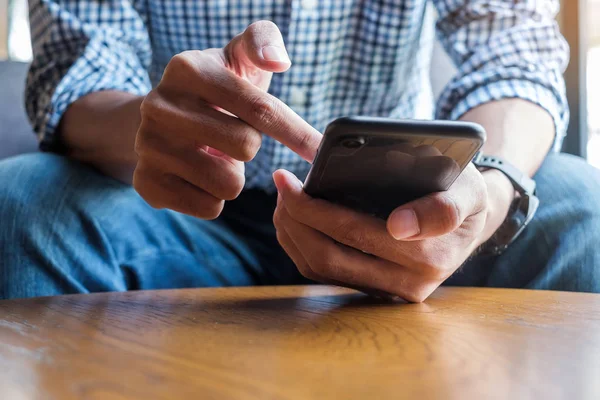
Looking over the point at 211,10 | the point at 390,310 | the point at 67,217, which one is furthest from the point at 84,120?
the point at 390,310

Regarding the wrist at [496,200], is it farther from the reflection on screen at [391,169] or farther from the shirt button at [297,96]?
the shirt button at [297,96]

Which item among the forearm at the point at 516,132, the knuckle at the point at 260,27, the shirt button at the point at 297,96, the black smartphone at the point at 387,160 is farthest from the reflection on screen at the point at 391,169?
the shirt button at the point at 297,96

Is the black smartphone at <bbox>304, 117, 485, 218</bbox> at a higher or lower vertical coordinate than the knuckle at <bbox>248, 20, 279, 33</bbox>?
lower

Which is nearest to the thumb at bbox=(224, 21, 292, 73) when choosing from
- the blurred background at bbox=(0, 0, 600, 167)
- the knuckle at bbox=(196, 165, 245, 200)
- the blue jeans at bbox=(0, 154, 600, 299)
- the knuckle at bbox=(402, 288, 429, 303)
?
the knuckle at bbox=(196, 165, 245, 200)

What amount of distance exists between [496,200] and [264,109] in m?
0.30

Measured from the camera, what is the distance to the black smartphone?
38 centimetres

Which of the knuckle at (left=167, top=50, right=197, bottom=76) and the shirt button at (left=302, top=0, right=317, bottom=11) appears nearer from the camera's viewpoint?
the knuckle at (left=167, top=50, right=197, bottom=76)

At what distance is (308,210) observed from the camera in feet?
1.59

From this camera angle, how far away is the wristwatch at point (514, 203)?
664mm

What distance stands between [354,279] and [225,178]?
148 millimetres

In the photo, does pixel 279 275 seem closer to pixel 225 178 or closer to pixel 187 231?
pixel 187 231

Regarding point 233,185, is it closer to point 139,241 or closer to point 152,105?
point 152,105

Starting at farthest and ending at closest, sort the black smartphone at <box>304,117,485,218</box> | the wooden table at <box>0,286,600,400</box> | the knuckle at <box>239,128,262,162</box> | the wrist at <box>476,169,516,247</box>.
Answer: the wrist at <box>476,169,516,247</box> → the knuckle at <box>239,128,262,162</box> → the black smartphone at <box>304,117,485,218</box> → the wooden table at <box>0,286,600,400</box>

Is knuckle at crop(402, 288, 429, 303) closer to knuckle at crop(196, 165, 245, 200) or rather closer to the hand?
the hand
